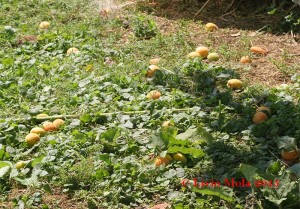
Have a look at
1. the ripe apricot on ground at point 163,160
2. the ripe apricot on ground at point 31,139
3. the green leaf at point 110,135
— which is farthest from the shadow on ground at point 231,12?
the ripe apricot on ground at point 31,139

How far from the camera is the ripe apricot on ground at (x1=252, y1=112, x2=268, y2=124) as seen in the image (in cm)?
438

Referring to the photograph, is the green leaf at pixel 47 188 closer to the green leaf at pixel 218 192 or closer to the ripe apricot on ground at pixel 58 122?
the ripe apricot on ground at pixel 58 122

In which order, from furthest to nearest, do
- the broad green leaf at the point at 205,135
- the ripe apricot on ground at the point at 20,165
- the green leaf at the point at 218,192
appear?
the broad green leaf at the point at 205,135, the ripe apricot on ground at the point at 20,165, the green leaf at the point at 218,192

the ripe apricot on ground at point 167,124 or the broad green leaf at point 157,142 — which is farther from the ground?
the broad green leaf at point 157,142

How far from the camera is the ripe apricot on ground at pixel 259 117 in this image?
14.4ft

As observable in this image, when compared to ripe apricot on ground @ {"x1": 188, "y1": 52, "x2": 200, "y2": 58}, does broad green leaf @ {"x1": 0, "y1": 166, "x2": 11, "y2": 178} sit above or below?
below

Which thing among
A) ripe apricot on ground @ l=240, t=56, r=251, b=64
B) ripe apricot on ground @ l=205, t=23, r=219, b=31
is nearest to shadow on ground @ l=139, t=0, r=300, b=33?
ripe apricot on ground @ l=205, t=23, r=219, b=31

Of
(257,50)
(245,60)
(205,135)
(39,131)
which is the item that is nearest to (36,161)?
(39,131)

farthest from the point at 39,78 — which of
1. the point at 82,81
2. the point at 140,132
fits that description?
the point at 140,132

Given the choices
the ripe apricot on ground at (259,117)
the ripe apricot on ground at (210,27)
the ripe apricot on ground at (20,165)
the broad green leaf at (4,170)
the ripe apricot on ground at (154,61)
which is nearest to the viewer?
the broad green leaf at (4,170)

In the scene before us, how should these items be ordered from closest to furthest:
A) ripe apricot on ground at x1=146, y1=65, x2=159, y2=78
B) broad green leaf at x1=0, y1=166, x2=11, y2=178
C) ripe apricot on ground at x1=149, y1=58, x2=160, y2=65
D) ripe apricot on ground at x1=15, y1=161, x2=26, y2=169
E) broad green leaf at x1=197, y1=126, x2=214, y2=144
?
broad green leaf at x1=0, y1=166, x2=11, y2=178 → ripe apricot on ground at x1=15, y1=161, x2=26, y2=169 → broad green leaf at x1=197, y1=126, x2=214, y2=144 → ripe apricot on ground at x1=146, y1=65, x2=159, y2=78 → ripe apricot on ground at x1=149, y1=58, x2=160, y2=65

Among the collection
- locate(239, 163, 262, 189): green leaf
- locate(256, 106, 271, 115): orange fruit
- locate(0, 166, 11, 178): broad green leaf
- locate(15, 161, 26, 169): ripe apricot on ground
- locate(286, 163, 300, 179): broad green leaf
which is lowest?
locate(15, 161, 26, 169): ripe apricot on ground

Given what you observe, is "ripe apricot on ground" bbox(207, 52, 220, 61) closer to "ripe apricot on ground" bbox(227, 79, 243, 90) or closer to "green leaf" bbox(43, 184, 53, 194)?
"ripe apricot on ground" bbox(227, 79, 243, 90)

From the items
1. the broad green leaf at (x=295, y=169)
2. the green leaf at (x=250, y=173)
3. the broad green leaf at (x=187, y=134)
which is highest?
the green leaf at (x=250, y=173)
